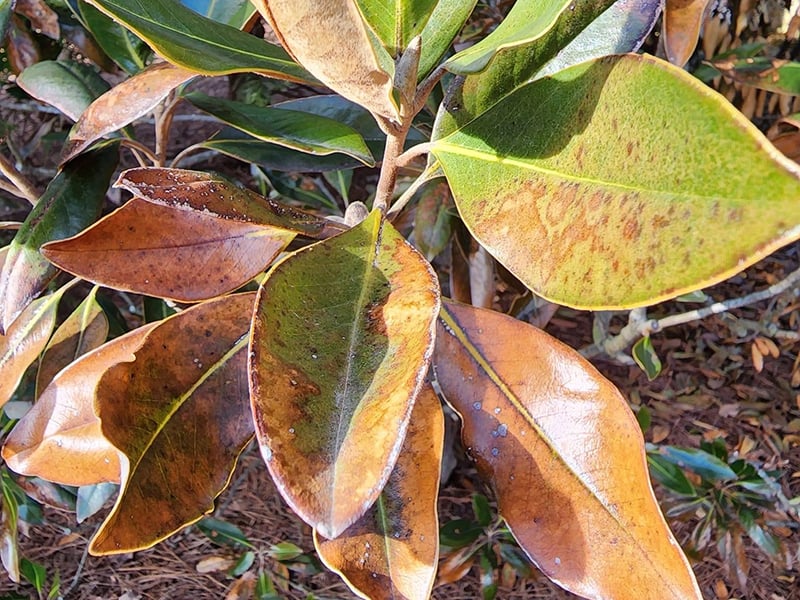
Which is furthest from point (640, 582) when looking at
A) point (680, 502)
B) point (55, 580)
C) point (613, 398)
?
Result: point (55, 580)

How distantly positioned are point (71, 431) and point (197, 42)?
1.42ft

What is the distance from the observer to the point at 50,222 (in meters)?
0.83

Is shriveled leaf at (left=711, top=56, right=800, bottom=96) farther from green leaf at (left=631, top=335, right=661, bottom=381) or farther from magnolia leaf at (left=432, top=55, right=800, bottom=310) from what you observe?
magnolia leaf at (left=432, top=55, right=800, bottom=310)

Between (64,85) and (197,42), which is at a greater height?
(197,42)

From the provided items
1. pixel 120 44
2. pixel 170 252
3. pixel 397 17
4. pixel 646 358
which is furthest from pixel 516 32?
pixel 646 358

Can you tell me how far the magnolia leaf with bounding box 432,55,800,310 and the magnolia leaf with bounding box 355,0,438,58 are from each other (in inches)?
3.7

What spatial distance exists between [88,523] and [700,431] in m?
1.45

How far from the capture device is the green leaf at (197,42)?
589mm

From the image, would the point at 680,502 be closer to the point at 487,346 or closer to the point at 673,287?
the point at 487,346

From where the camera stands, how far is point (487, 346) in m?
0.71

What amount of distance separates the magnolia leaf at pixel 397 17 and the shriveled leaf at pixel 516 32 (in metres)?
0.04

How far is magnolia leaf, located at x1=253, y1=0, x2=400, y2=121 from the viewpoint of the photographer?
0.44m

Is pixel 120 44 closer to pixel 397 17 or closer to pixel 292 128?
pixel 292 128

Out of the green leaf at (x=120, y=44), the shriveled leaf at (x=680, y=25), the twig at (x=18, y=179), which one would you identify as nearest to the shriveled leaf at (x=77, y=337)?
the twig at (x=18, y=179)
